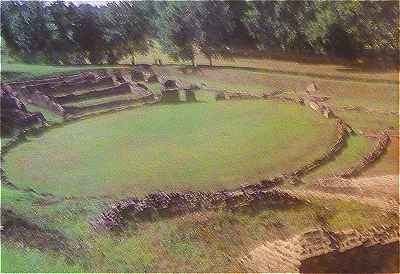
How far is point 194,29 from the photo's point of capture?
6590 mm

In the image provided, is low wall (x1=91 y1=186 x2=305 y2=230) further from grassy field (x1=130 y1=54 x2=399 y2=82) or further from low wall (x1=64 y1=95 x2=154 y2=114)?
grassy field (x1=130 y1=54 x2=399 y2=82)

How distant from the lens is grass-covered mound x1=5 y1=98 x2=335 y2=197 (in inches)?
241

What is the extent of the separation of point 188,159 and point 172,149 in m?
0.23

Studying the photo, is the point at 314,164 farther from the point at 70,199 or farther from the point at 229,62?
the point at 70,199

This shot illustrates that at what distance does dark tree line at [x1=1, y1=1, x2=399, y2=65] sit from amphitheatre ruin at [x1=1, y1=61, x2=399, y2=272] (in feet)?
1.18

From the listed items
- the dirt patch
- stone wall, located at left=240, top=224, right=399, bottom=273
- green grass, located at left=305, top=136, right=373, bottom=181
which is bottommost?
stone wall, located at left=240, top=224, right=399, bottom=273

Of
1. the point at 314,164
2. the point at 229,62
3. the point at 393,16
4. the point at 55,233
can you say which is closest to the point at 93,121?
the point at 55,233

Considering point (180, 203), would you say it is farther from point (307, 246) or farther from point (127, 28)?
point (127, 28)

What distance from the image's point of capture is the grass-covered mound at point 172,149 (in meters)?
6.13

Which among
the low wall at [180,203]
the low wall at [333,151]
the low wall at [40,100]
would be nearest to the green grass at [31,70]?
the low wall at [40,100]

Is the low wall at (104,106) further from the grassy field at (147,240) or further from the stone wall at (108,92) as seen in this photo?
the grassy field at (147,240)

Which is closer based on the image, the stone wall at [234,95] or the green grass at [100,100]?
the stone wall at [234,95]

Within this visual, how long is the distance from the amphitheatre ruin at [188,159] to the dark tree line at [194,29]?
36 cm

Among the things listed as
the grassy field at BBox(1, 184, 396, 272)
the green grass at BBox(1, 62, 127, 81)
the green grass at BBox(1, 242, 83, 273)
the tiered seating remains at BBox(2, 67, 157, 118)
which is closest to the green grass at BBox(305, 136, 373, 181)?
the grassy field at BBox(1, 184, 396, 272)
